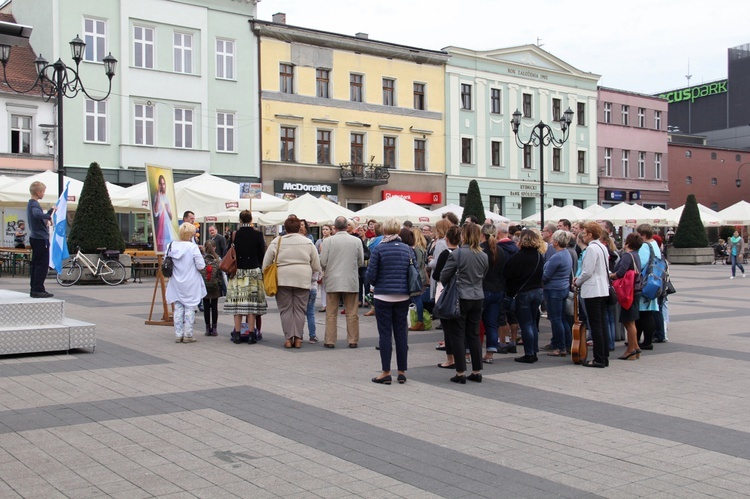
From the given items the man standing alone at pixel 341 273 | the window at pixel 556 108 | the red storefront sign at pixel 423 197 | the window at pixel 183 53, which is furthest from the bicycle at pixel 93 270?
the window at pixel 556 108

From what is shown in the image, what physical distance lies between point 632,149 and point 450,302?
51.4 m

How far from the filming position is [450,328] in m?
9.26

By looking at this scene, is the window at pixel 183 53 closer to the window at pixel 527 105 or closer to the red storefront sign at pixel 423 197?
the red storefront sign at pixel 423 197

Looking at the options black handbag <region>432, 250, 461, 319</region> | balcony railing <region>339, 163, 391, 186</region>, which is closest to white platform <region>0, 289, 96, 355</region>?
black handbag <region>432, 250, 461, 319</region>

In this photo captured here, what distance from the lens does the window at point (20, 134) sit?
1287 inches

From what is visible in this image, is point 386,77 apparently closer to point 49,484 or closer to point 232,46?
point 232,46

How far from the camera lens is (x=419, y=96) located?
46.2 meters

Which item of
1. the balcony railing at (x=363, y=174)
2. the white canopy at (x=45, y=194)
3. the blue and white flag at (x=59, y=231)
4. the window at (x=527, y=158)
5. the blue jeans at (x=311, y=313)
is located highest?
the window at (x=527, y=158)

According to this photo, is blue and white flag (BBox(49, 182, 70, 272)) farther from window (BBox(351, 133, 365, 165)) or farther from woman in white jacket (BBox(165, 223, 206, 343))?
window (BBox(351, 133, 365, 165))

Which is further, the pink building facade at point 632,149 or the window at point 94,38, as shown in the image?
the pink building facade at point 632,149

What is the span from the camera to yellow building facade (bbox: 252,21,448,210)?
40062 millimetres

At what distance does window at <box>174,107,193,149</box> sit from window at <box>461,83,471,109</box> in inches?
681

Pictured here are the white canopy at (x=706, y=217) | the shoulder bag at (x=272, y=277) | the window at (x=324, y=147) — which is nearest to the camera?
the shoulder bag at (x=272, y=277)

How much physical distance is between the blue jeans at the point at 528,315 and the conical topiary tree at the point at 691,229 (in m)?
31.2
